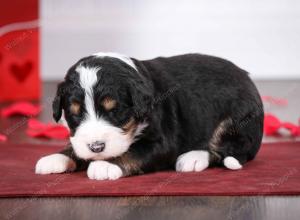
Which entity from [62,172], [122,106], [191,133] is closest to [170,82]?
[191,133]

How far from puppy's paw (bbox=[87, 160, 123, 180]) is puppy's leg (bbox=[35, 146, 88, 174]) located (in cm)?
27

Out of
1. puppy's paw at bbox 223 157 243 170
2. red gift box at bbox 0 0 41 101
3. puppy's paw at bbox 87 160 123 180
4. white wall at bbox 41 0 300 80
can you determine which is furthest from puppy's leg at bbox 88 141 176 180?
A: white wall at bbox 41 0 300 80

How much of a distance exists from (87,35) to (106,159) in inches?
249

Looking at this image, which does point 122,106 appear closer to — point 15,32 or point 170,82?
point 170,82

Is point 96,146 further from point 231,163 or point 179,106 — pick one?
point 231,163

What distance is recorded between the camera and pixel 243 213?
281 centimetres

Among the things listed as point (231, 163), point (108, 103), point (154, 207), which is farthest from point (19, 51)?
point (154, 207)

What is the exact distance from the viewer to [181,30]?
9336mm

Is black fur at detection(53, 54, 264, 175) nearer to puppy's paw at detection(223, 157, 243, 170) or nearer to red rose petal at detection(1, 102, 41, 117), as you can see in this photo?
puppy's paw at detection(223, 157, 243, 170)

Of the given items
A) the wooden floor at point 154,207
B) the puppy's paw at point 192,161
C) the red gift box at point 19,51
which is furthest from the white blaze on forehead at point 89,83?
the red gift box at point 19,51

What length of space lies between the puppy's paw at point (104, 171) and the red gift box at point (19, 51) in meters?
4.06

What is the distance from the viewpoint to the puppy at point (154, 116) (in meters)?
3.18

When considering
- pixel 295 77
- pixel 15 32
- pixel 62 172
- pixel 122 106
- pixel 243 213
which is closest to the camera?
pixel 243 213

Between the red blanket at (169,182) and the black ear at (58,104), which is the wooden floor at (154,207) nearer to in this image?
the red blanket at (169,182)
